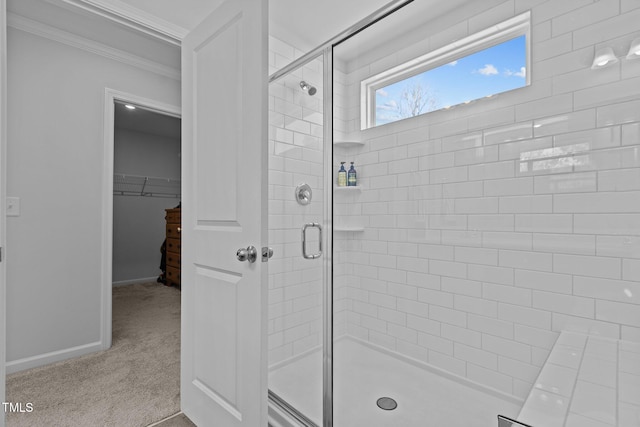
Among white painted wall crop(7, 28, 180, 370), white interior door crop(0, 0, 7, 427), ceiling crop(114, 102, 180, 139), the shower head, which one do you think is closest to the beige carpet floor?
white painted wall crop(7, 28, 180, 370)

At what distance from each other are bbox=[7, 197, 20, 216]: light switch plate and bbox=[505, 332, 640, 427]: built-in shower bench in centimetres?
292

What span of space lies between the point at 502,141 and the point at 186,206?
176 centimetres

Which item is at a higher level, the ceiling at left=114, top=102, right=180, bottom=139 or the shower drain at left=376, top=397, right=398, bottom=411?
the ceiling at left=114, top=102, right=180, bottom=139

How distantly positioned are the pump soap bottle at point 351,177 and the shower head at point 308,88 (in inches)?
24.6

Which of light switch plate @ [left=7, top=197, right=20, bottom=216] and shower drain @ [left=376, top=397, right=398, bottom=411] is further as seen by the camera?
light switch plate @ [left=7, top=197, right=20, bottom=216]

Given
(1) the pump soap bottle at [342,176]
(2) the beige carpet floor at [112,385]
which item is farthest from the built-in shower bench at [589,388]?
(2) the beige carpet floor at [112,385]

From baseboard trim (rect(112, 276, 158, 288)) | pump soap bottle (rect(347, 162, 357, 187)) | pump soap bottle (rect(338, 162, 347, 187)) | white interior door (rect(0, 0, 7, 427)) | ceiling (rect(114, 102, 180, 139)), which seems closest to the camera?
white interior door (rect(0, 0, 7, 427))

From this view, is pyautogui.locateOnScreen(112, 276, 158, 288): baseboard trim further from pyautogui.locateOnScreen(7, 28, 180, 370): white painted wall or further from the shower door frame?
the shower door frame

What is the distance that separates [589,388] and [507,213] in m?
0.97

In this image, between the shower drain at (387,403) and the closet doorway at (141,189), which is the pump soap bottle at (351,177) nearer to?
the shower drain at (387,403)

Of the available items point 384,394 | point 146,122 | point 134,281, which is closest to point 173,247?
point 134,281

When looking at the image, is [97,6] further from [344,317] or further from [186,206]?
[344,317]

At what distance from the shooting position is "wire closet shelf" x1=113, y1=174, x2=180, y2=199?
4.86 meters

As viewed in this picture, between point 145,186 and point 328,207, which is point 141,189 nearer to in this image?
point 145,186
